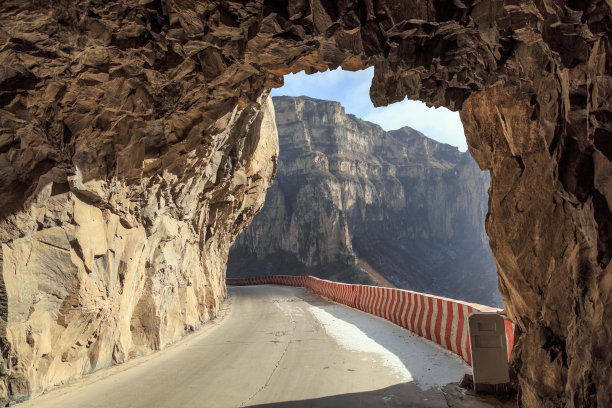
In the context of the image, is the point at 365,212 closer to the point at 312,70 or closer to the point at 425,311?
the point at 425,311

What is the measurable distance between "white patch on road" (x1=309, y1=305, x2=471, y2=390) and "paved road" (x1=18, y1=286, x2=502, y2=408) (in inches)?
0.7

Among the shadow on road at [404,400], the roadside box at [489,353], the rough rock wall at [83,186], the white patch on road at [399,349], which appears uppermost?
the rough rock wall at [83,186]

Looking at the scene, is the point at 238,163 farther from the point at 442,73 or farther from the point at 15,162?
the point at 442,73

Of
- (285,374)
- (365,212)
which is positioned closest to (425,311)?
(285,374)

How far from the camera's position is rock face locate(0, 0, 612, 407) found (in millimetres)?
3547

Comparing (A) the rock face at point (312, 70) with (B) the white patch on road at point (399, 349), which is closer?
(A) the rock face at point (312, 70)

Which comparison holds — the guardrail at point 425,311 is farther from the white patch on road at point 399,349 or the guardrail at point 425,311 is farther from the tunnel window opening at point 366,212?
the tunnel window opening at point 366,212

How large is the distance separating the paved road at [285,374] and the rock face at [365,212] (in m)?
57.0

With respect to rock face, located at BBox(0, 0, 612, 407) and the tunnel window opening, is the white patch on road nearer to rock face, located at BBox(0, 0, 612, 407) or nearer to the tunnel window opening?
rock face, located at BBox(0, 0, 612, 407)

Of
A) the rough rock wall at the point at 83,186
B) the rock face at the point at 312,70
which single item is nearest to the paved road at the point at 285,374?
the rough rock wall at the point at 83,186

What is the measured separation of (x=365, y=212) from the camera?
87812 millimetres

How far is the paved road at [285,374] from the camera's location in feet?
20.2

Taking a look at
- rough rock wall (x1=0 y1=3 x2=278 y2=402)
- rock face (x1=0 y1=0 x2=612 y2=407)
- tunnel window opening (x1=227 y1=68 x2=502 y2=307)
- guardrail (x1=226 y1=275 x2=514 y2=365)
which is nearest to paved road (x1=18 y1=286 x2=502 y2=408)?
guardrail (x1=226 y1=275 x2=514 y2=365)

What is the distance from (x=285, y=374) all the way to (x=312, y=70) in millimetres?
5367
